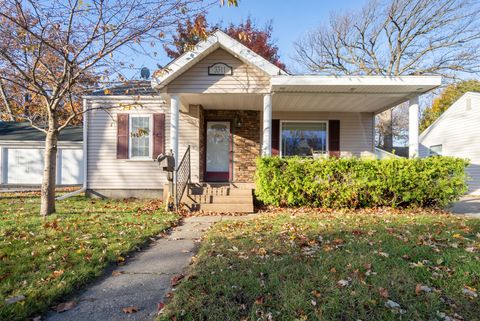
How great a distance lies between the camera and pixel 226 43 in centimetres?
741

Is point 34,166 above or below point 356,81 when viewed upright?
below

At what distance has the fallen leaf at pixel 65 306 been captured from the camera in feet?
7.64

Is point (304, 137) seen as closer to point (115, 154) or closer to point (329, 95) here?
point (329, 95)

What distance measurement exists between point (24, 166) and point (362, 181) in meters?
15.2

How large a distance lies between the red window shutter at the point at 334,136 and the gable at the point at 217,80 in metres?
3.64

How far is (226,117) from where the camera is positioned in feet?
32.6

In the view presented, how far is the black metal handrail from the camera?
23.1 feet

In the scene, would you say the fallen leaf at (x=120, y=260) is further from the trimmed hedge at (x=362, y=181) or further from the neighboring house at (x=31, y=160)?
the neighboring house at (x=31, y=160)

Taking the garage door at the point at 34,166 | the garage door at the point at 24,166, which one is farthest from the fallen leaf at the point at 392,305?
the garage door at the point at 24,166

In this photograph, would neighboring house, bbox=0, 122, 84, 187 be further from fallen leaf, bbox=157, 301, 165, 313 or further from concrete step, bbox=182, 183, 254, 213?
fallen leaf, bbox=157, 301, 165, 313

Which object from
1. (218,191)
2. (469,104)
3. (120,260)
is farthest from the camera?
(469,104)

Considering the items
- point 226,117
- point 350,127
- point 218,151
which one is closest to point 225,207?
point 218,151

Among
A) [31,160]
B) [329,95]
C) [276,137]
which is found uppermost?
[329,95]

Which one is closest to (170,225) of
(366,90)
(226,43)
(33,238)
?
(33,238)
